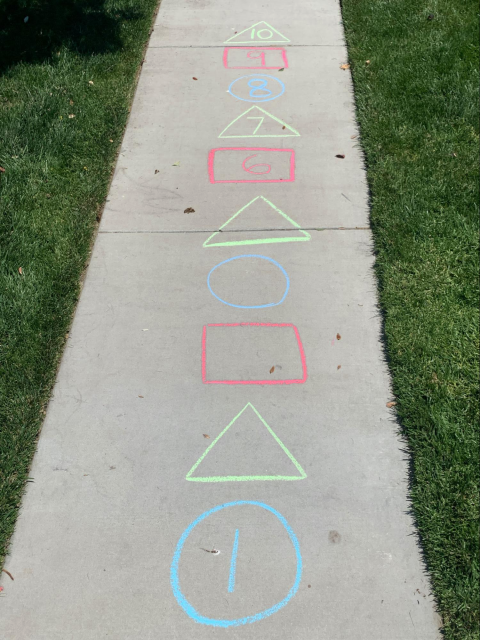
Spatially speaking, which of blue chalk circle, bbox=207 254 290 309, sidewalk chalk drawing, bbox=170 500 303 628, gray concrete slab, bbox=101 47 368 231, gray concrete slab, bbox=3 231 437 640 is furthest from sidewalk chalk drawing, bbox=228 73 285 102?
sidewalk chalk drawing, bbox=170 500 303 628

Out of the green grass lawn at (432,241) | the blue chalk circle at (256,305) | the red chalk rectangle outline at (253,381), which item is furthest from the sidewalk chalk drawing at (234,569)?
the blue chalk circle at (256,305)

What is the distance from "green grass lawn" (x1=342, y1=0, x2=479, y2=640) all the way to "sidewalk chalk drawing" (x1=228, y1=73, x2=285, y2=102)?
2.59ft

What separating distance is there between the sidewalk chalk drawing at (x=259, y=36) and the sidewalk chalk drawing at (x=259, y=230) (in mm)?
2864

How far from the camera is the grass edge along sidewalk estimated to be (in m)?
3.62

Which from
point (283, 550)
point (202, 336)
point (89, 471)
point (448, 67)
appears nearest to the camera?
point (283, 550)

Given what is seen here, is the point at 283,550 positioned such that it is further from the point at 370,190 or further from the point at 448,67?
the point at 448,67

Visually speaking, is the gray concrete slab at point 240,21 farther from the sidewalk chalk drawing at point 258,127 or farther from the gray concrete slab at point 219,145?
the sidewalk chalk drawing at point 258,127

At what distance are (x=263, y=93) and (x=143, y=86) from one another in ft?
4.01

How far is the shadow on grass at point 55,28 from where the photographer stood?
6.45m

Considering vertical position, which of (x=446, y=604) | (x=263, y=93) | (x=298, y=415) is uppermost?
(x=263, y=93)

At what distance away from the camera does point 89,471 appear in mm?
3275

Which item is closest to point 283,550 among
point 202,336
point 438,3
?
point 202,336

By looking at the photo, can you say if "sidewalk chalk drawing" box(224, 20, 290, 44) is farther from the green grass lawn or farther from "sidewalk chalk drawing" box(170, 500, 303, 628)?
"sidewalk chalk drawing" box(170, 500, 303, 628)

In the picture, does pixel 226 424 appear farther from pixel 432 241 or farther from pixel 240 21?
pixel 240 21
